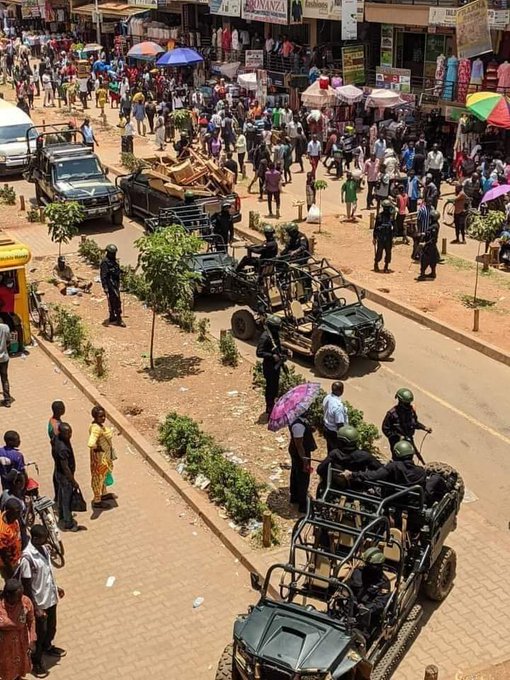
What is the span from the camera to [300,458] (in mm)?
10727

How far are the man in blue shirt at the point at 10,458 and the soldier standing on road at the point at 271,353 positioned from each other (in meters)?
3.76

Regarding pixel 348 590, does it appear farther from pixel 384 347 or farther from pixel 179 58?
pixel 179 58

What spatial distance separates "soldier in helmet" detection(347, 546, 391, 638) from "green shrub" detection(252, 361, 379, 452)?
4260mm

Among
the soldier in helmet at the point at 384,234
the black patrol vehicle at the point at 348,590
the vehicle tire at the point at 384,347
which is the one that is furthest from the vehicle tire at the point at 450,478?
the soldier in helmet at the point at 384,234

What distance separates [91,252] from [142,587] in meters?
12.2

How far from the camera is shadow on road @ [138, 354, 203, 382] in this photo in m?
15.2

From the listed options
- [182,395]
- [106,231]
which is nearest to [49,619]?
[182,395]

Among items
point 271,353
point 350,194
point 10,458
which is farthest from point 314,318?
point 350,194

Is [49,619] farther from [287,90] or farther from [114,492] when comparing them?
[287,90]

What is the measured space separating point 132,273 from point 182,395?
5.84 m

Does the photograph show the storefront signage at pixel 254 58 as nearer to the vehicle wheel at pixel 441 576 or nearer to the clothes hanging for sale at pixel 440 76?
the clothes hanging for sale at pixel 440 76

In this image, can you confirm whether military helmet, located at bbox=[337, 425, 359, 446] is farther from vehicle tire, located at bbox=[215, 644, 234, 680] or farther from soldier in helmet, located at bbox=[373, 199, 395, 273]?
soldier in helmet, located at bbox=[373, 199, 395, 273]

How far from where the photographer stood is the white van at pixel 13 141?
96.2 ft

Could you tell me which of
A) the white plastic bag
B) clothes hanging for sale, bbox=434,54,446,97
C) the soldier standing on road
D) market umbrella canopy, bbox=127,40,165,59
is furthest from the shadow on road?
market umbrella canopy, bbox=127,40,165,59
